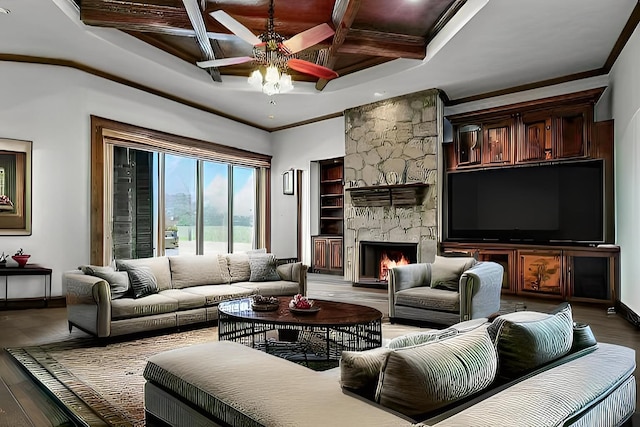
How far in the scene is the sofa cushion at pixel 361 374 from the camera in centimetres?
145

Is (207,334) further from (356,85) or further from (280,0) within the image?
(356,85)

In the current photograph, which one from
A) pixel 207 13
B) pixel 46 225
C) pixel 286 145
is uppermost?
pixel 207 13

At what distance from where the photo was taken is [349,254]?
8.37 meters

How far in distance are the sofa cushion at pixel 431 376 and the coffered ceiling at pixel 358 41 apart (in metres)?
4.12

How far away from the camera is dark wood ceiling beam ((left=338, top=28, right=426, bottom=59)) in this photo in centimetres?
551

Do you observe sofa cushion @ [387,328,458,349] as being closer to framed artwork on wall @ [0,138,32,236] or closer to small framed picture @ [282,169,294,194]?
framed artwork on wall @ [0,138,32,236]

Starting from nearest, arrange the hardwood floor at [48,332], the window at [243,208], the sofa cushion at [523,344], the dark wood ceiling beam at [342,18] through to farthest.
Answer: the sofa cushion at [523,344] < the hardwood floor at [48,332] < the dark wood ceiling beam at [342,18] < the window at [243,208]

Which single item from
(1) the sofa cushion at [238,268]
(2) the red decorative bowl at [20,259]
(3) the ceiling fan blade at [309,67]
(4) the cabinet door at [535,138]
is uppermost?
(3) the ceiling fan blade at [309,67]

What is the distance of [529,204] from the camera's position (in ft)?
21.8

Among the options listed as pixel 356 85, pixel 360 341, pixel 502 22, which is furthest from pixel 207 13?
pixel 360 341

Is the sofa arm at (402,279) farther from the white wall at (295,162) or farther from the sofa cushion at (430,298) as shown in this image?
the white wall at (295,162)

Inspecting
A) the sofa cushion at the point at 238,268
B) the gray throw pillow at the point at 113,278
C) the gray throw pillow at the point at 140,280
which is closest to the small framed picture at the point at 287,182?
the sofa cushion at the point at 238,268

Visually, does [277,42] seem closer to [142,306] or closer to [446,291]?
[142,306]

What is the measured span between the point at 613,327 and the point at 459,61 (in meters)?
3.73
